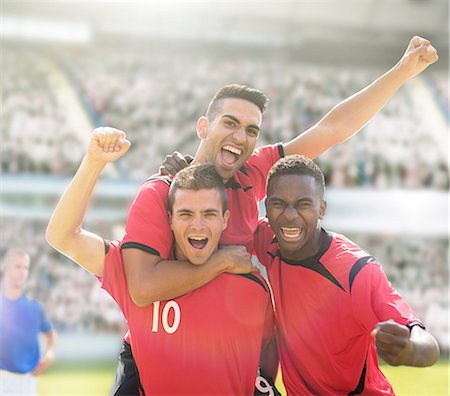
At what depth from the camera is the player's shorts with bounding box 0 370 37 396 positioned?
5512 mm

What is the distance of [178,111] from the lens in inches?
616

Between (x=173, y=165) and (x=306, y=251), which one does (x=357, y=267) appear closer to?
(x=306, y=251)

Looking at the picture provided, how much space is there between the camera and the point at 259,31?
57.1 feet

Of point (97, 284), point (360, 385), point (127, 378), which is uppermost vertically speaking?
point (360, 385)

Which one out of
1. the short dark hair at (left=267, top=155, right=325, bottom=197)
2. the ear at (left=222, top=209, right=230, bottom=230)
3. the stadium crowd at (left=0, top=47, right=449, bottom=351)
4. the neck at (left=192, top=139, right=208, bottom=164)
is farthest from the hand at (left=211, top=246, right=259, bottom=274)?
the stadium crowd at (left=0, top=47, right=449, bottom=351)

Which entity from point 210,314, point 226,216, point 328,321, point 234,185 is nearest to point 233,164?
point 234,185

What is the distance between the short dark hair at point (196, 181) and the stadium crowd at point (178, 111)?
973cm

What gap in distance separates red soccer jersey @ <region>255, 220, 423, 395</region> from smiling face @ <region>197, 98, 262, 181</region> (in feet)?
2.34

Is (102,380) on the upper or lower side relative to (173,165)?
lower

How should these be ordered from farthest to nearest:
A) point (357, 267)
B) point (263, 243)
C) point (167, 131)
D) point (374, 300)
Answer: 1. point (167, 131)
2. point (263, 243)
3. point (357, 267)
4. point (374, 300)

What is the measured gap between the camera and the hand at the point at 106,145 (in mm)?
3035

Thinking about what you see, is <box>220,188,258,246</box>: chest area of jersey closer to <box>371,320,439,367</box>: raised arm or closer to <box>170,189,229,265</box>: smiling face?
<box>170,189,229,265</box>: smiling face

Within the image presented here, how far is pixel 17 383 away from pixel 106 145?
3416 mm

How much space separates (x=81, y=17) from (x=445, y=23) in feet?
31.8
